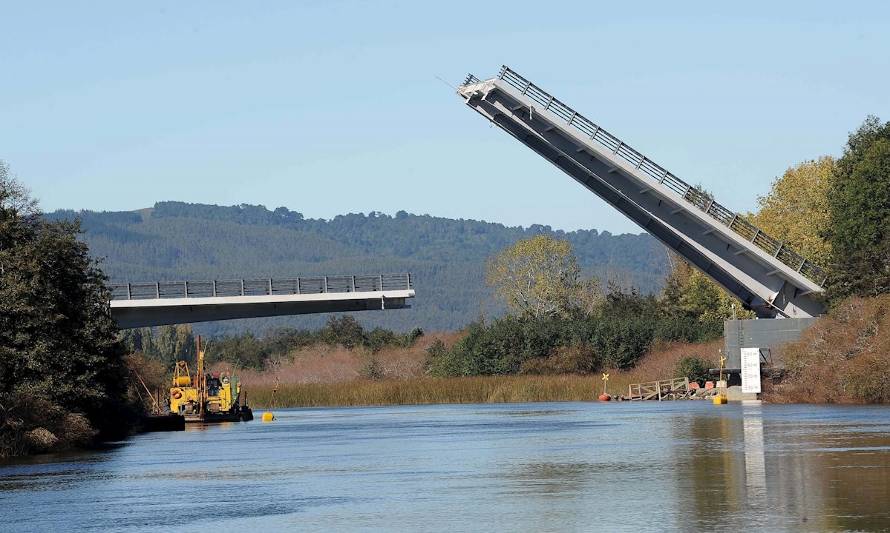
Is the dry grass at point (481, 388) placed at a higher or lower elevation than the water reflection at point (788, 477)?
higher

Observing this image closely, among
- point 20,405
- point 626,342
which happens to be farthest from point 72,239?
point 626,342

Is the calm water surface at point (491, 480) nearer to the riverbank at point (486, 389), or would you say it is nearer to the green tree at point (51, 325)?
the green tree at point (51, 325)

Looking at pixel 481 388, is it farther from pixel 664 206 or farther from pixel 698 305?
pixel 664 206

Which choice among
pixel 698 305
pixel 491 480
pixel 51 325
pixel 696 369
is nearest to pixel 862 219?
pixel 696 369

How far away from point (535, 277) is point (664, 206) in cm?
4129

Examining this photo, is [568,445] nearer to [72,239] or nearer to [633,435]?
[633,435]

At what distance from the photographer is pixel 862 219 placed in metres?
48.6

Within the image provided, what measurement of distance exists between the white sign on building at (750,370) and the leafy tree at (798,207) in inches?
495

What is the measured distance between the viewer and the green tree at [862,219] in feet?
145

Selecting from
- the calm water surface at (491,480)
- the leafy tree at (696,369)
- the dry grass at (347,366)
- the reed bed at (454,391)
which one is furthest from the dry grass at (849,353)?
the dry grass at (347,366)

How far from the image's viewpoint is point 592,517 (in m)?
15.6

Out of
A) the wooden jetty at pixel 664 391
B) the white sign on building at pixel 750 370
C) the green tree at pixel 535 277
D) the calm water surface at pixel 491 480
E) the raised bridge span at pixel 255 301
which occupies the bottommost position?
the calm water surface at pixel 491 480

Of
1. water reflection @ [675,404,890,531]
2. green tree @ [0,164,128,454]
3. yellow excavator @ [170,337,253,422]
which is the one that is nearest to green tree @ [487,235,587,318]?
yellow excavator @ [170,337,253,422]

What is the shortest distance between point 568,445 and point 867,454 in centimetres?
723
